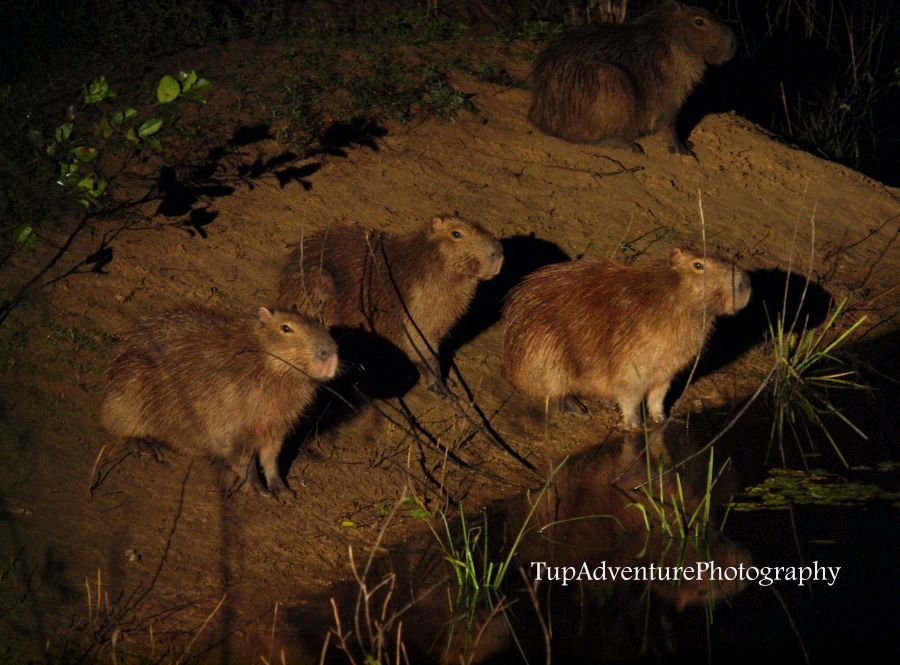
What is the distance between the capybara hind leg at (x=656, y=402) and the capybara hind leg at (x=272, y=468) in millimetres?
1927

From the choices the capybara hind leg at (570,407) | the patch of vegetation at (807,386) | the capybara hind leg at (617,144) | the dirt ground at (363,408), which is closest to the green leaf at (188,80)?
the dirt ground at (363,408)

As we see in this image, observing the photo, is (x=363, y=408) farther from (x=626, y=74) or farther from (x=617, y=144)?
(x=626, y=74)

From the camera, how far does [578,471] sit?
5.57 m

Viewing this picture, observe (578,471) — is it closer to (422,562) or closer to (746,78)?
(422,562)

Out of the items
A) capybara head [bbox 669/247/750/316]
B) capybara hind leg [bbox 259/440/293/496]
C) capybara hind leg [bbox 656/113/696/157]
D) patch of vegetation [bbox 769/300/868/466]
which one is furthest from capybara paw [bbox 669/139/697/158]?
capybara hind leg [bbox 259/440/293/496]

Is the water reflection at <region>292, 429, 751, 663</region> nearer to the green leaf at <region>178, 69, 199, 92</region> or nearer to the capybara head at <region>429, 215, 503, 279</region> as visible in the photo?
the capybara head at <region>429, 215, 503, 279</region>

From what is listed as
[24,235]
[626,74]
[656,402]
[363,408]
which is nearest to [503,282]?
[656,402]

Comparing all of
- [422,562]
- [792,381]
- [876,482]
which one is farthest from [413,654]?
[792,381]

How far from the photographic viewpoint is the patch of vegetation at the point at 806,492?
5.20m

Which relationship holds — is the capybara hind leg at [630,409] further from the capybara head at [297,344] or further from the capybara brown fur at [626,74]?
the capybara brown fur at [626,74]

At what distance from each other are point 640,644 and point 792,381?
239 cm

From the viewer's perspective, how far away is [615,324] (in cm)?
584

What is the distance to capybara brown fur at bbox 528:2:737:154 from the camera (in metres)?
8.03

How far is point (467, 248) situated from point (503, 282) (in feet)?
3.80
